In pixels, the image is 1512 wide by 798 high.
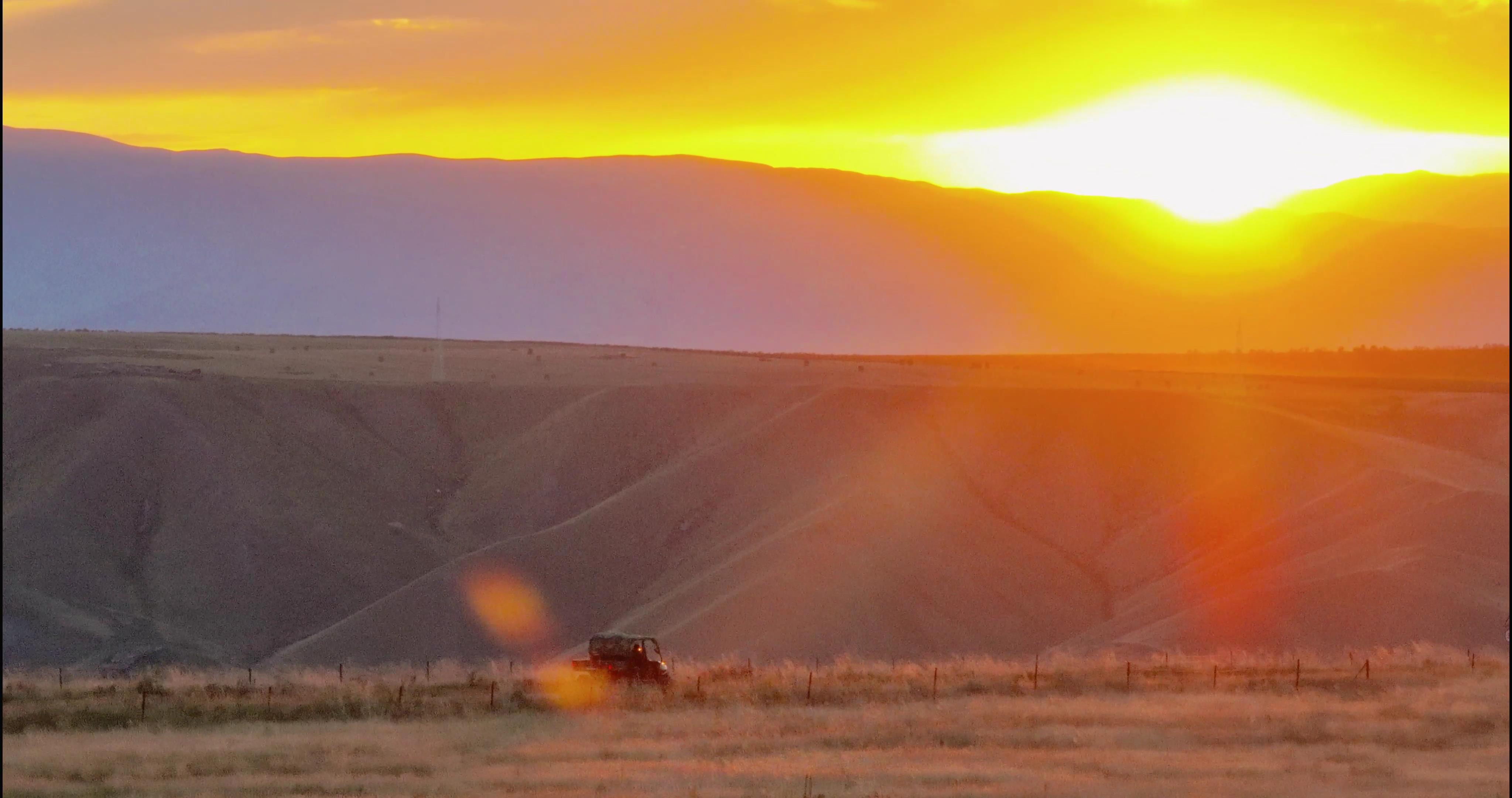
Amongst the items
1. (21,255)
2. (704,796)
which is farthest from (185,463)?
(21,255)

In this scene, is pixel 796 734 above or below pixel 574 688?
below

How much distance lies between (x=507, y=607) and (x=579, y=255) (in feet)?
471

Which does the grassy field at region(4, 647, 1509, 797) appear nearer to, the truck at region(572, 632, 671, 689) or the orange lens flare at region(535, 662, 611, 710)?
the orange lens flare at region(535, 662, 611, 710)

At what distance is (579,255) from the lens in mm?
187625

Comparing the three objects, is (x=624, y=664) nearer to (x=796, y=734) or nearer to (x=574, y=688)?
(x=574, y=688)

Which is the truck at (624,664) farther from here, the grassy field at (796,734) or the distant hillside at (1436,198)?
the distant hillside at (1436,198)

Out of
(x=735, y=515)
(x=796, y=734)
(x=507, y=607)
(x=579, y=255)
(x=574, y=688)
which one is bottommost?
(x=796, y=734)

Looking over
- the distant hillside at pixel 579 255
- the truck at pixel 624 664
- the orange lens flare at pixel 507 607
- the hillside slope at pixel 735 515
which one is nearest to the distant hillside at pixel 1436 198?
the hillside slope at pixel 735 515

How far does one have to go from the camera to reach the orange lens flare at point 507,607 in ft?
147

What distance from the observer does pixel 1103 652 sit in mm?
36000

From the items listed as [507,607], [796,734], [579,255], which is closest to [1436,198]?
[796,734]

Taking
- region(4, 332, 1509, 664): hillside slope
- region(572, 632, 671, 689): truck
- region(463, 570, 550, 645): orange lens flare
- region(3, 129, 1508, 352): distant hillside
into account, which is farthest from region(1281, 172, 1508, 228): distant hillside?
region(3, 129, 1508, 352): distant hillside

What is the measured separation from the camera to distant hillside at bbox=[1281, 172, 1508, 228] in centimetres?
2077

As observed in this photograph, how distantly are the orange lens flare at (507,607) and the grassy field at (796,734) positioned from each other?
14529 mm
